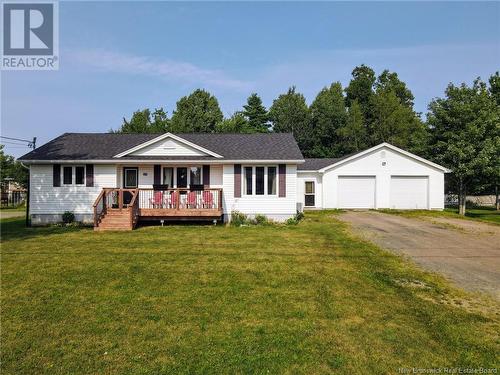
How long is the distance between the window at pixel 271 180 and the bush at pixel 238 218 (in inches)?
66.0

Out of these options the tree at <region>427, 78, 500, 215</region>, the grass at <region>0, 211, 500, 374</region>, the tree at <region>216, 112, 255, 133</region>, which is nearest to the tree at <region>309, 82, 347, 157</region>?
the tree at <region>216, 112, 255, 133</region>

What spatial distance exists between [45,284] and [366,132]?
1752 inches

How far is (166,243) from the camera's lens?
1059 cm

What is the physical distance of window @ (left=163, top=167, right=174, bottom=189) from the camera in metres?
16.0

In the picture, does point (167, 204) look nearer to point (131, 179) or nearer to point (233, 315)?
point (131, 179)

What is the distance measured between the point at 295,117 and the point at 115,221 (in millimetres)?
36766

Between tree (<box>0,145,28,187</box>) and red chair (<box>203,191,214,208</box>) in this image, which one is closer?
red chair (<box>203,191,214,208</box>)

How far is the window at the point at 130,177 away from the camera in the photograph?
16.2 m

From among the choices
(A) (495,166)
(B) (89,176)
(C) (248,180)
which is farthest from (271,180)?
(A) (495,166)

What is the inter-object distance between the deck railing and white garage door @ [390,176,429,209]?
13.4m

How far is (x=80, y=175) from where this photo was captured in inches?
623

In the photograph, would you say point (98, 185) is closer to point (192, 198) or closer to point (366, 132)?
point (192, 198)

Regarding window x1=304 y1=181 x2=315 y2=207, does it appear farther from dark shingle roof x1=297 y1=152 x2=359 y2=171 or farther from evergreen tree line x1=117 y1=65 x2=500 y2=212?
evergreen tree line x1=117 y1=65 x2=500 y2=212

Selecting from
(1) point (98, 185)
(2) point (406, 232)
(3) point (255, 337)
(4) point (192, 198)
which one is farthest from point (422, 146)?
(3) point (255, 337)
